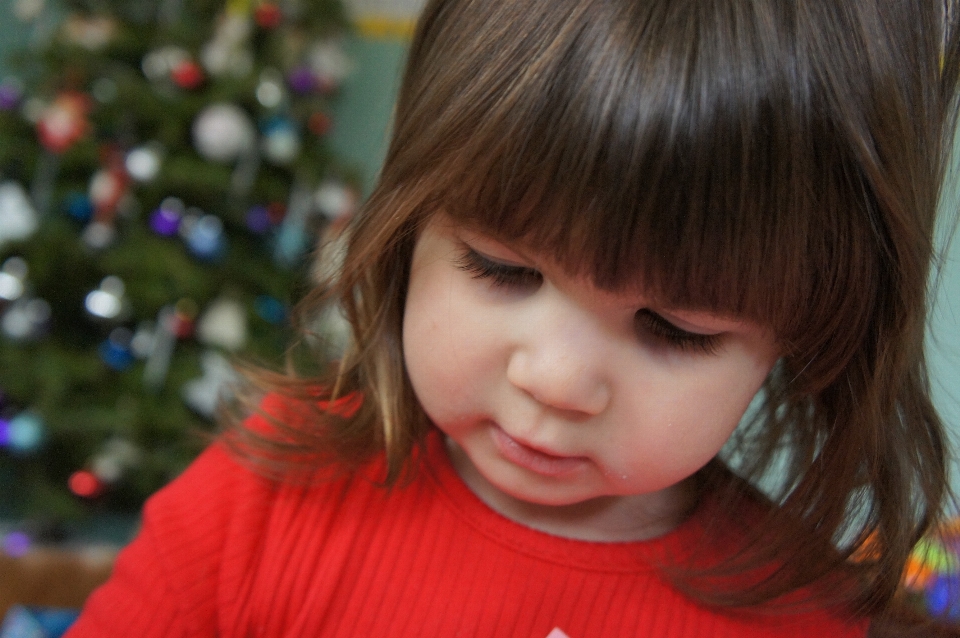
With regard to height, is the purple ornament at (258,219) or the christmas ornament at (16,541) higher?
the purple ornament at (258,219)

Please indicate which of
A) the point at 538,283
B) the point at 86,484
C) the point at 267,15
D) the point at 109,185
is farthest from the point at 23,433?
the point at 538,283

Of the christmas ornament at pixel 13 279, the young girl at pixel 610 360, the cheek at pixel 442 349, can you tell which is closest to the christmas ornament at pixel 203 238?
the christmas ornament at pixel 13 279

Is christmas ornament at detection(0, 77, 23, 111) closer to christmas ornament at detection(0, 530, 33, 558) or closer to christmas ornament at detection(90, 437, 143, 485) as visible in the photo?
christmas ornament at detection(90, 437, 143, 485)

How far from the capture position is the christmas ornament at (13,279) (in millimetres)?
1592

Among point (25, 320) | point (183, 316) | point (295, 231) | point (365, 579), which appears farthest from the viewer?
point (295, 231)

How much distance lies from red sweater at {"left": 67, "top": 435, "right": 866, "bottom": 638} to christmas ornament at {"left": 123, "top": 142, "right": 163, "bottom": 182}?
1.19 m

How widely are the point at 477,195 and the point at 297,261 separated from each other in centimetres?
156

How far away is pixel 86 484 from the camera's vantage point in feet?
5.48

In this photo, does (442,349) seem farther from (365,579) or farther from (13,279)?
(13,279)

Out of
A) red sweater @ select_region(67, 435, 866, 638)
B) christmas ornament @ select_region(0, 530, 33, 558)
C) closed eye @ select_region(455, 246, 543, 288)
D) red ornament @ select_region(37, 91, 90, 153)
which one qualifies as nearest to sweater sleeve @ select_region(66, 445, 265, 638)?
red sweater @ select_region(67, 435, 866, 638)

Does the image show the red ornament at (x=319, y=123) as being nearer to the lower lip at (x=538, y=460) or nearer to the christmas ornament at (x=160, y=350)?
the christmas ornament at (x=160, y=350)

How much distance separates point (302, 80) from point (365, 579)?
1.59 meters

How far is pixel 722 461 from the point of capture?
788mm

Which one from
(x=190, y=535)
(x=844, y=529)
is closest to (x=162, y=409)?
(x=190, y=535)
